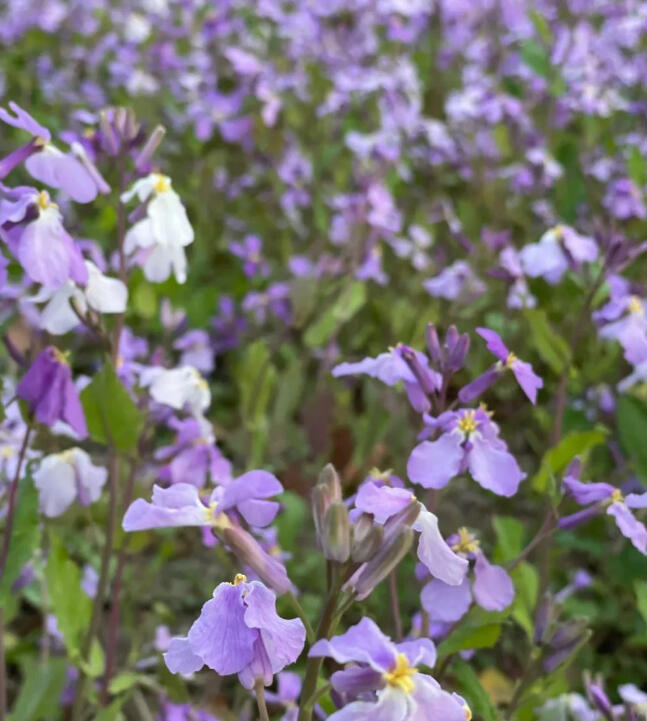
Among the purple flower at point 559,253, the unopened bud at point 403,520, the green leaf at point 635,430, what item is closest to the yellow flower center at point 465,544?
the unopened bud at point 403,520

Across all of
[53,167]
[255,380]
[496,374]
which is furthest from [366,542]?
[255,380]

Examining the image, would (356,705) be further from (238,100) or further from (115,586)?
(238,100)

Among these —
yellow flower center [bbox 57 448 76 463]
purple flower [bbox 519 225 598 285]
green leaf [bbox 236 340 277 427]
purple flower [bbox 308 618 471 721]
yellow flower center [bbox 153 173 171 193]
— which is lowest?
green leaf [bbox 236 340 277 427]

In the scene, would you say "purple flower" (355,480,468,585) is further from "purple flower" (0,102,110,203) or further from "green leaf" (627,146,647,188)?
"green leaf" (627,146,647,188)

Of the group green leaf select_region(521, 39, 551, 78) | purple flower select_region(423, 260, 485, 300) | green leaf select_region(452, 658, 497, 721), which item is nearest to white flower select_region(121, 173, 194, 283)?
green leaf select_region(452, 658, 497, 721)

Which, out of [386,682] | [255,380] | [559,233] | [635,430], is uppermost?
[386,682]

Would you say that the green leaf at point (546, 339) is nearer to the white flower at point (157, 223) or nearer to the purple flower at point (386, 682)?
the white flower at point (157, 223)

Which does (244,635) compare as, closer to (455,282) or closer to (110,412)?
(110,412)
